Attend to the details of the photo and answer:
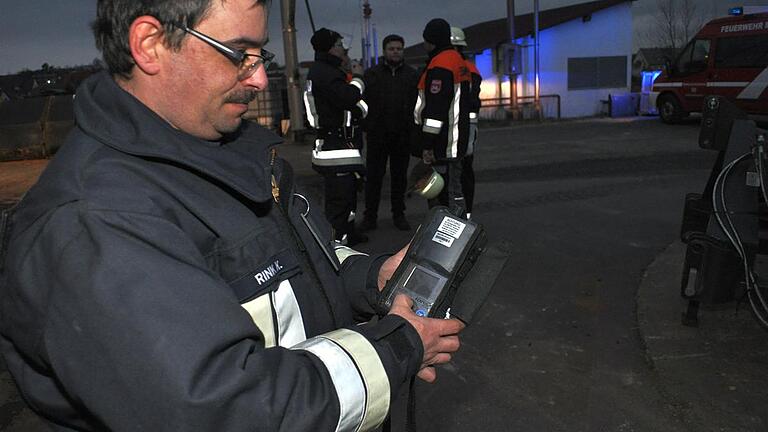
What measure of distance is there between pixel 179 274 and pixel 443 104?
15.7 feet

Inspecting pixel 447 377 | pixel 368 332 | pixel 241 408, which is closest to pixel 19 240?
pixel 241 408

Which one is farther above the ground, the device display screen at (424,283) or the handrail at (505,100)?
the handrail at (505,100)

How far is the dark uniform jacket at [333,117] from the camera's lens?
546cm

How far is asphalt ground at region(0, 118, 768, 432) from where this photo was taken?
292 cm

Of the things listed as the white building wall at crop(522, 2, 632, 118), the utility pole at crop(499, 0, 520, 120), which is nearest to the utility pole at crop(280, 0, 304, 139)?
the utility pole at crop(499, 0, 520, 120)

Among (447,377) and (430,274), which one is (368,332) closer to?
(430,274)

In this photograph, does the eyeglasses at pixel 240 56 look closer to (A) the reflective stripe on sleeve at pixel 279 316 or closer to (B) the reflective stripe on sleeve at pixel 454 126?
(A) the reflective stripe on sleeve at pixel 279 316

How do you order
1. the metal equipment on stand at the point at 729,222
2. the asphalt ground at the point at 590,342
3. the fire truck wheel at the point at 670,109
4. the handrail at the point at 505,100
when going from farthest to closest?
the handrail at the point at 505,100 → the fire truck wheel at the point at 670,109 → the metal equipment on stand at the point at 729,222 → the asphalt ground at the point at 590,342

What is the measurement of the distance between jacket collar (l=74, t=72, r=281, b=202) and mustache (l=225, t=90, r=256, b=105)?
0.11 metres

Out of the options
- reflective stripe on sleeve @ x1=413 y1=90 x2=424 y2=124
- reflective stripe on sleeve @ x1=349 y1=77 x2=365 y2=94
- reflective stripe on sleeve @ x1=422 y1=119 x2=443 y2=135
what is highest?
reflective stripe on sleeve @ x1=349 y1=77 x2=365 y2=94

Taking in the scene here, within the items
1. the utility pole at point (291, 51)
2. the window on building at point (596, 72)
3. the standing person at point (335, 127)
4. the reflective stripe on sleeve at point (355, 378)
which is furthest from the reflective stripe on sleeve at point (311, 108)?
the window on building at point (596, 72)

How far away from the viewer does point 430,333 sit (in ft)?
4.59

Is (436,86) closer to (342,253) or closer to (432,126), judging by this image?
(432,126)

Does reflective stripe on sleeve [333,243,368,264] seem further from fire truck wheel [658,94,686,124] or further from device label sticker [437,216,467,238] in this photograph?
fire truck wheel [658,94,686,124]
